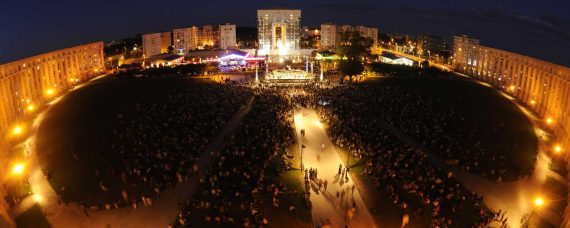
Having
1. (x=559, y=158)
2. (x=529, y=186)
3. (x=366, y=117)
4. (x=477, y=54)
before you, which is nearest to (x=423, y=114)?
(x=366, y=117)

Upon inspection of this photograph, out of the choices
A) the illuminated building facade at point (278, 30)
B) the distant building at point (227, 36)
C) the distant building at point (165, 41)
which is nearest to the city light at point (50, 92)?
the distant building at point (165, 41)

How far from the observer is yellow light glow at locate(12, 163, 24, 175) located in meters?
21.0

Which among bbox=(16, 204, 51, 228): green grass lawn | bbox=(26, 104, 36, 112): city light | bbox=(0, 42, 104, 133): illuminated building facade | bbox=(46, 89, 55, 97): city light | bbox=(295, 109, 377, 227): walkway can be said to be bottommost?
bbox=(16, 204, 51, 228): green grass lawn

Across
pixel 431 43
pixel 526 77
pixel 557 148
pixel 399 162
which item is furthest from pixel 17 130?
pixel 431 43

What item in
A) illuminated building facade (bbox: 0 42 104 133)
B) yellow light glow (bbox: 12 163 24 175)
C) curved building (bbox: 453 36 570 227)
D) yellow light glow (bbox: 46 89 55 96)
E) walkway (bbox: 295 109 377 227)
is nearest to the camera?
walkway (bbox: 295 109 377 227)

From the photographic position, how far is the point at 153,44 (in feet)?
212

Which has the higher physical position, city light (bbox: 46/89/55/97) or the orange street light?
city light (bbox: 46/89/55/97)

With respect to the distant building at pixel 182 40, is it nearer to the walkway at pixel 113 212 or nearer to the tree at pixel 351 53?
the tree at pixel 351 53

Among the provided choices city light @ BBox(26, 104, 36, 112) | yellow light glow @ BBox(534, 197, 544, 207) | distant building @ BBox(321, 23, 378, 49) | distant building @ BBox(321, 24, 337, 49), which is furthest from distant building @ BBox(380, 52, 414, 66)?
city light @ BBox(26, 104, 36, 112)

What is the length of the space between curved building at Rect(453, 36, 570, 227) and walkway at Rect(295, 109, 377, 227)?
762 centimetres

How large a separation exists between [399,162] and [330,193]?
4471mm

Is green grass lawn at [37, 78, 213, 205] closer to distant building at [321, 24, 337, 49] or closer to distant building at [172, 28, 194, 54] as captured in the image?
distant building at [172, 28, 194, 54]

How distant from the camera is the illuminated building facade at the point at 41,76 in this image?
1218 inches

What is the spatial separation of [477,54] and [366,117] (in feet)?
98.5
